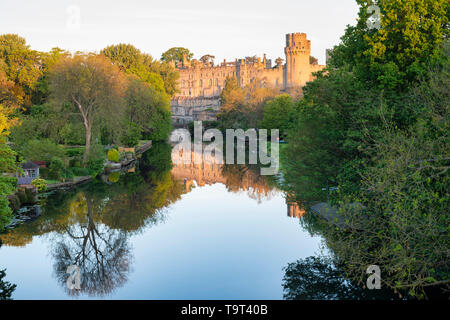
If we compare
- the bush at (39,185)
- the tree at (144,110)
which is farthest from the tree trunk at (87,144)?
the tree at (144,110)

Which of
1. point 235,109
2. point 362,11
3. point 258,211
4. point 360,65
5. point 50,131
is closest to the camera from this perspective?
point 360,65

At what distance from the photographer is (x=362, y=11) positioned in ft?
59.8

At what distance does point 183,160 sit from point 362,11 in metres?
23.0

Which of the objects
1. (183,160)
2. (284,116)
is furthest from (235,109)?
(183,160)

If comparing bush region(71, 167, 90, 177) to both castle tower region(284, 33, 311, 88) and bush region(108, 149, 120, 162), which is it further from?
castle tower region(284, 33, 311, 88)

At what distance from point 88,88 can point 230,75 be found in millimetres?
71154

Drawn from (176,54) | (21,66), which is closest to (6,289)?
(21,66)

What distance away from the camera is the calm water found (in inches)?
451

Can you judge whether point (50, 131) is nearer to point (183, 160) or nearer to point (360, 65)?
point (183, 160)

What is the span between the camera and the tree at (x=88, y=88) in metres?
28.4

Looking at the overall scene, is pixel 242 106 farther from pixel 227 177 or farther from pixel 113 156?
pixel 227 177

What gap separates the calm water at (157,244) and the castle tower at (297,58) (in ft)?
201

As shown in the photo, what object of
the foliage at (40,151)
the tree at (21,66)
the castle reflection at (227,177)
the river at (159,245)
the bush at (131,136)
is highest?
the tree at (21,66)

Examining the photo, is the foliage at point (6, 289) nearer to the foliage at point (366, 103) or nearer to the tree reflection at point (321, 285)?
the tree reflection at point (321, 285)
